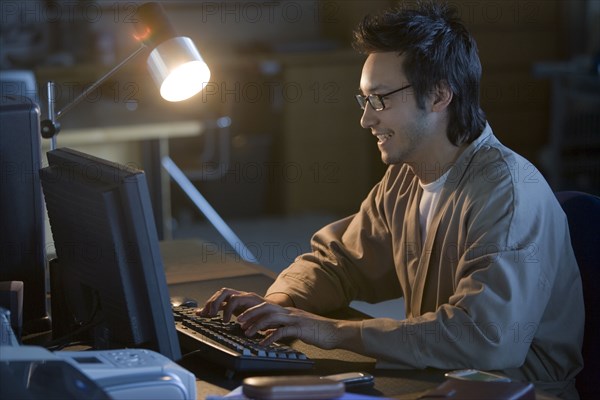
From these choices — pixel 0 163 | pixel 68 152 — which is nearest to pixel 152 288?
pixel 68 152

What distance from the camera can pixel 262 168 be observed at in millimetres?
5730

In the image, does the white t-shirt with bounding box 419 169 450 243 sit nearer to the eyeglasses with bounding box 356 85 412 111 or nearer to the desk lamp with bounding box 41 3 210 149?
the eyeglasses with bounding box 356 85 412 111

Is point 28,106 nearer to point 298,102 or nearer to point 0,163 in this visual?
point 0,163

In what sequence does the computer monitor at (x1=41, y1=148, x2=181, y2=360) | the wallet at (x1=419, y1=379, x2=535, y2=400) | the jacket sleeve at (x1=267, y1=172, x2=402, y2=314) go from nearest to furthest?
1. the wallet at (x1=419, y1=379, x2=535, y2=400)
2. the computer monitor at (x1=41, y1=148, x2=181, y2=360)
3. the jacket sleeve at (x1=267, y1=172, x2=402, y2=314)

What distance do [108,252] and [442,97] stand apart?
76cm

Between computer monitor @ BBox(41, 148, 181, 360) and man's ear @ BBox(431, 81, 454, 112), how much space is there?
0.68 m

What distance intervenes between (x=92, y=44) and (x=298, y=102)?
3.87 ft

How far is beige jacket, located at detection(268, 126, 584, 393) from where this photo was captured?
1574 mm

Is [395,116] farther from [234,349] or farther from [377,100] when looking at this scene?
[234,349]

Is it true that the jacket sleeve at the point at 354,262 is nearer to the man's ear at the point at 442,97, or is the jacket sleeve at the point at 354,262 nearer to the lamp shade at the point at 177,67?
the man's ear at the point at 442,97

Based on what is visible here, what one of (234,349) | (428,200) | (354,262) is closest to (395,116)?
(428,200)

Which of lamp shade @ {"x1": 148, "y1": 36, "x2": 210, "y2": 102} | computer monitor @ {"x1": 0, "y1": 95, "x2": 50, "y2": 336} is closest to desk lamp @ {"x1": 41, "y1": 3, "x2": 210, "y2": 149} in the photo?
lamp shade @ {"x1": 148, "y1": 36, "x2": 210, "y2": 102}

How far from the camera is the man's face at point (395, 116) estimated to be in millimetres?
1880

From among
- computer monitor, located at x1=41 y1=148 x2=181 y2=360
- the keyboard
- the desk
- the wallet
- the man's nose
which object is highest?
the man's nose
